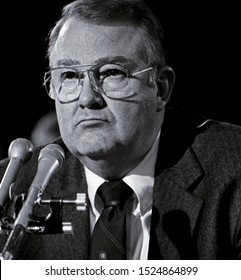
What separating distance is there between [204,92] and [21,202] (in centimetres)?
166

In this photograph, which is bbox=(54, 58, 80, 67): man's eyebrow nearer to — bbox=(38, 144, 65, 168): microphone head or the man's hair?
the man's hair

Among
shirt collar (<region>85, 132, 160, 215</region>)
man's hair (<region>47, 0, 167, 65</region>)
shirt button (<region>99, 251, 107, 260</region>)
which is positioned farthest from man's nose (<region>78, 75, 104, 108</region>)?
shirt button (<region>99, 251, 107, 260</region>)

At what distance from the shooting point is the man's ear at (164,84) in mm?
2209

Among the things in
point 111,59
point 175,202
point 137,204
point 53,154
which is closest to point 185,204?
point 175,202

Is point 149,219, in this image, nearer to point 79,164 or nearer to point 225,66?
point 79,164

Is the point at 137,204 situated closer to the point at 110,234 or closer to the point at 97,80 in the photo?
the point at 110,234

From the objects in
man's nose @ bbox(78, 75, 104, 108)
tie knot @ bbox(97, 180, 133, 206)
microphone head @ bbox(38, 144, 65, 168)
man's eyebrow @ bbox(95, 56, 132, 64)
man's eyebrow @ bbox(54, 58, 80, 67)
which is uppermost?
man's eyebrow @ bbox(95, 56, 132, 64)

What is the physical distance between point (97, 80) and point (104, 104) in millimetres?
85

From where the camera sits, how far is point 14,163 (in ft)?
5.31

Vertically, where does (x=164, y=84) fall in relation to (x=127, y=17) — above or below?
below

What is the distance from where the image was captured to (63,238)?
6.98 feet

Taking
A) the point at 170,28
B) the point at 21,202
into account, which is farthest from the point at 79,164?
the point at 170,28

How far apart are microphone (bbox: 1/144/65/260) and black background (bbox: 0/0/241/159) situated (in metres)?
1.43

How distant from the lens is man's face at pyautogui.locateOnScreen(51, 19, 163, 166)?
6.47ft
